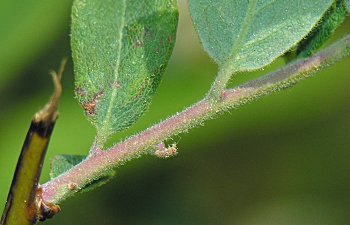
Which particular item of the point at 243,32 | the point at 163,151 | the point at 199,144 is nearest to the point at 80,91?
the point at 163,151

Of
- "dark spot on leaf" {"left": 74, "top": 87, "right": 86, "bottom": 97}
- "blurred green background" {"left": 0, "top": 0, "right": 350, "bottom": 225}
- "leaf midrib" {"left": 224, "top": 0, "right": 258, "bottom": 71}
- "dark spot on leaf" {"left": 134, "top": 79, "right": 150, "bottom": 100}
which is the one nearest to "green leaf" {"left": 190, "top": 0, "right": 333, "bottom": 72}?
"leaf midrib" {"left": 224, "top": 0, "right": 258, "bottom": 71}

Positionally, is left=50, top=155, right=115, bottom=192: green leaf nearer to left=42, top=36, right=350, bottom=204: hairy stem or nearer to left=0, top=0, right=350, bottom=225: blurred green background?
left=42, top=36, right=350, bottom=204: hairy stem

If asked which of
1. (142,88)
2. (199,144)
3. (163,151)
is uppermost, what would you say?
(199,144)

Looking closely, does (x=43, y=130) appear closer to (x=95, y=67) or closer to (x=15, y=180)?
(x=15, y=180)

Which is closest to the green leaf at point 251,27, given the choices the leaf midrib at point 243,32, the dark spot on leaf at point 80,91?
the leaf midrib at point 243,32

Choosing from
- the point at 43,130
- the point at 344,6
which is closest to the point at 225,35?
the point at 344,6

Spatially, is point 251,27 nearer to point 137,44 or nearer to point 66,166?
point 137,44
